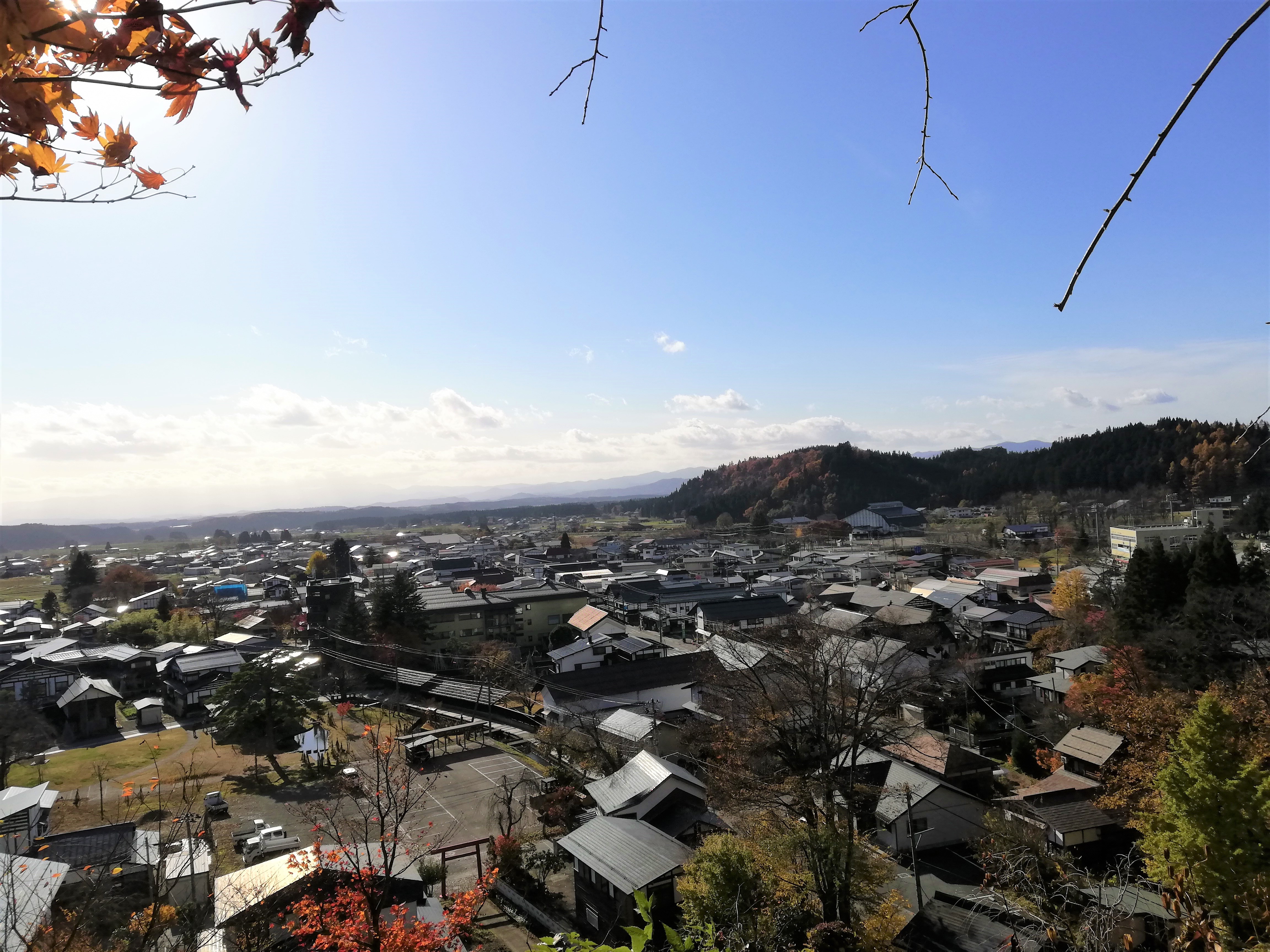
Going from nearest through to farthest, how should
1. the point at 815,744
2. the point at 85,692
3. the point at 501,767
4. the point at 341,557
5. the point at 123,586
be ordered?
the point at 815,744
the point at 501,767
the point at 85,692
the point at 123,586
the point at 341,557

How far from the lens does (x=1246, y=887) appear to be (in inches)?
218

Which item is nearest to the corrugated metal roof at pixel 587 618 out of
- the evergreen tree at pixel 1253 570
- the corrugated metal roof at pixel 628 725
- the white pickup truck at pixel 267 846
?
the corrugated metal roof at pixel 628 725

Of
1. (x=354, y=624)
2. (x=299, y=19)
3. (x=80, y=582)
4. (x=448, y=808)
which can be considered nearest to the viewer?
(x=299, y=19)

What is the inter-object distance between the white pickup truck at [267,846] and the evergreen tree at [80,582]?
90.6ft

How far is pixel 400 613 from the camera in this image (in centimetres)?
2075

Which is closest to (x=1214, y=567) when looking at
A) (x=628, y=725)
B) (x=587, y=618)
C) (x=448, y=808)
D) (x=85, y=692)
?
(x=628, y=725)

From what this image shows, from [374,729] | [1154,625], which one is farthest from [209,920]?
[1154,625]

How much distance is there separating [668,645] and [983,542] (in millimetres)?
24095

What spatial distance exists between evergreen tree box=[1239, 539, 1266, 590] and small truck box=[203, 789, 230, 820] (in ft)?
56.8

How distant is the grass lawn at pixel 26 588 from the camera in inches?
1385

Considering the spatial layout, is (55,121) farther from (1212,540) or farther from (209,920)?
(1212,540)

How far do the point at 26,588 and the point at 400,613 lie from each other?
112 feet

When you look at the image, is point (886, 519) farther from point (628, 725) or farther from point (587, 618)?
point (628, 725)

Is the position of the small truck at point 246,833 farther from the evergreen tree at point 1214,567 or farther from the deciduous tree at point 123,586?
the deciduous tree at point 123,586
